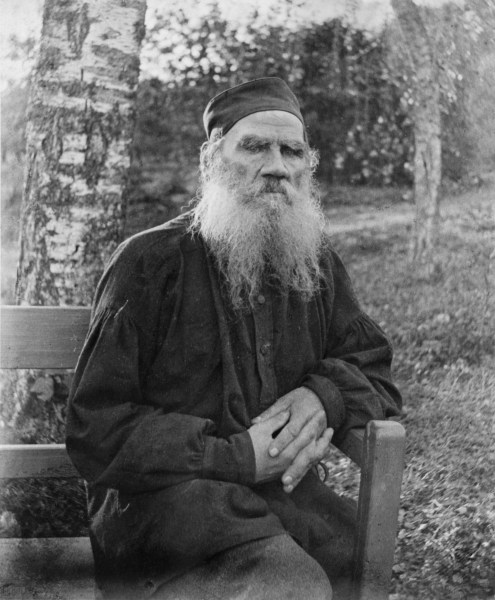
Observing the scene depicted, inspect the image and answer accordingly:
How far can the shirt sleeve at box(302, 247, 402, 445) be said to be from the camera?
111 inches

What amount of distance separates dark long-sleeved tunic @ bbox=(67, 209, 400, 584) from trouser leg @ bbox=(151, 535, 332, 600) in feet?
0.17

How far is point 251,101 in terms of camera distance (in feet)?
9.29

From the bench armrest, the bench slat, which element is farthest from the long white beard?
the bench slat

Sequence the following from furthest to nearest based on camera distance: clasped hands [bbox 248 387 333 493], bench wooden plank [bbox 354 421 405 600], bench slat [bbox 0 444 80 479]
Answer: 1. bench slat [bbox 0 444 80 479]
2. clasped hands [bbox 248 387 333 493]
3. bench wooden plank [bbox 354 421 405 600]

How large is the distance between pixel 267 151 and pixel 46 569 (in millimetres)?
1826

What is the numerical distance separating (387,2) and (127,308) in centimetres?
280

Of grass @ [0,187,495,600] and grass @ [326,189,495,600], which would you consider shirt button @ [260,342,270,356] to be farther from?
grass @ [326,189,495,600]

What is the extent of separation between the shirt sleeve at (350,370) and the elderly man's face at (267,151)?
45 cm

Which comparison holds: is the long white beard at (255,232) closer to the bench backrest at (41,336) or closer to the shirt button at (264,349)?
the shirt button at (264,349)

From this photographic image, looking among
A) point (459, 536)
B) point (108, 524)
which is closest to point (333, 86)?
point (459, 536)

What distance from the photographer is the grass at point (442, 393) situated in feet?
13.1

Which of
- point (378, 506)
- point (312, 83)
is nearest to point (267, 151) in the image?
point (378, 506)

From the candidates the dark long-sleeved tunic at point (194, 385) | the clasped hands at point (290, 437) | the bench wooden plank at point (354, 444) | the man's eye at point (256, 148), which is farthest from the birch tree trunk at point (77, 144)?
the bench wooden plank at point (354, 444)

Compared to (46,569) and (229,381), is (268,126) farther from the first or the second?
(46,569)
